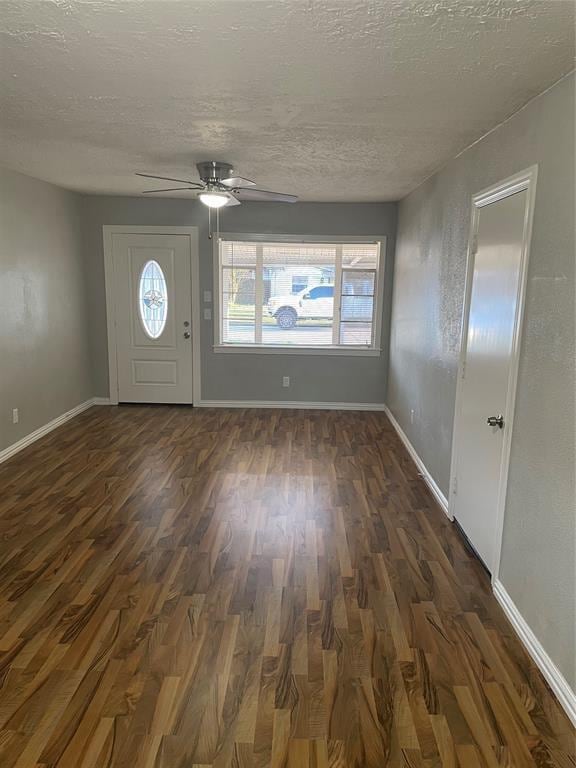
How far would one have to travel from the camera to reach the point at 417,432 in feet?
14.8

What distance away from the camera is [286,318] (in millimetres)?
6082

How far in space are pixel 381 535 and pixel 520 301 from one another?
1.67m

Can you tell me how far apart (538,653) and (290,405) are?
4.39m

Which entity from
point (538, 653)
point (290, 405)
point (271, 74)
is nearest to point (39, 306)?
point (290, 405)

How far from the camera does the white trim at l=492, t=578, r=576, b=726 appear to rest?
186 centimetres

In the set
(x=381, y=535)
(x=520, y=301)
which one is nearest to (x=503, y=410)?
(x=520, y=301)

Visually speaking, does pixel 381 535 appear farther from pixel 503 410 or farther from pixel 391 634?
pixel 503 410

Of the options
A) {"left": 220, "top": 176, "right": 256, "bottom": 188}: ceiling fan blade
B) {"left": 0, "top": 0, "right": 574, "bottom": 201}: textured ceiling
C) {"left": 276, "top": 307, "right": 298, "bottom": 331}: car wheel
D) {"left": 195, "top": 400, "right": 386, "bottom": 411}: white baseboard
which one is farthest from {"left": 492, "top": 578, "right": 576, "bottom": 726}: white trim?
{"left": 276, "top": 307, "right": 298, "bottom": 331}: car wheel

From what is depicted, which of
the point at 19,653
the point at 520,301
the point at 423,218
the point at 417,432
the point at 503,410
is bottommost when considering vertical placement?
the point at 19,653

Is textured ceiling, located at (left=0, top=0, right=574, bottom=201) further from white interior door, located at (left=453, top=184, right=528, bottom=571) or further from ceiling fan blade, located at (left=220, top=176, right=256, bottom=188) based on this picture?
white interior door, located at (left=453, top=184, right=528, bottom=571)

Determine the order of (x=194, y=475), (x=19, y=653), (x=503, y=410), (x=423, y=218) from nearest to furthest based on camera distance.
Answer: (x=19, y=653) < (x=503, y=410) < (x=194, y=475) < (x=423, y=218)

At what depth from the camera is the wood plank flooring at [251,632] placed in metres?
1.75

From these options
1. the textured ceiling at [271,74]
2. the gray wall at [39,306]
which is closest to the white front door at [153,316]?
the gray wall at [39,306]

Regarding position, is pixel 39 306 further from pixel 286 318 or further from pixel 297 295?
pixel 297 295
